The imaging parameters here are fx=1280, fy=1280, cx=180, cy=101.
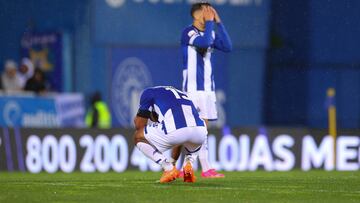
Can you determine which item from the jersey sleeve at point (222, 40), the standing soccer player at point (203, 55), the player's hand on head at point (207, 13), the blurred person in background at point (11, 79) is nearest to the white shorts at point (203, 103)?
the standing soccer player at point (203, 55)

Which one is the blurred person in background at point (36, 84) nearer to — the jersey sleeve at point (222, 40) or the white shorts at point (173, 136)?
the jersey sleeve at point (222, 40)

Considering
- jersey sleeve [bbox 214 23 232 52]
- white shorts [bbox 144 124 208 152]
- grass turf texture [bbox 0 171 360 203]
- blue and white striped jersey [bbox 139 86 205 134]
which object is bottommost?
grass turf texture [bbox 0 171 360 203]

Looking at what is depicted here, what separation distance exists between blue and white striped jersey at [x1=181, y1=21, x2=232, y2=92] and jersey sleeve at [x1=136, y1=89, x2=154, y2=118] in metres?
1.83

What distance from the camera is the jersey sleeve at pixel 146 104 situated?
14.5 meters

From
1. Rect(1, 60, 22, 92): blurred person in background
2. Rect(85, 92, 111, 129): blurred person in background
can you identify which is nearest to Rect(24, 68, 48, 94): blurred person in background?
Rect(1, 60, 22, 92): blurred person in background

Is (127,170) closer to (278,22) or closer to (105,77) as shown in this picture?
(105,77)

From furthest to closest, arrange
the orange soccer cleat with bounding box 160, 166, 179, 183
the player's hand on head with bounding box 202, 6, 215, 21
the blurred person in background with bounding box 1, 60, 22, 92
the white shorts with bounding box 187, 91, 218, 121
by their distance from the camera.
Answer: the blurred person in background with bounding box 1, 60, 22, 92
the white shorts with bounding box 187, 91, 218, 121
the player's hand on head with bounding box 202, 6, 215, 21
the orange soccer cleat with bounding box 160, 166, 179, 183

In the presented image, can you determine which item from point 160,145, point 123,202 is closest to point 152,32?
point 160,145

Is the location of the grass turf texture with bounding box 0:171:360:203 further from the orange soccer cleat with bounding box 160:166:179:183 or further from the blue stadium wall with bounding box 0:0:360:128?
the blue stadium wall with bounding box 0:0:360:128

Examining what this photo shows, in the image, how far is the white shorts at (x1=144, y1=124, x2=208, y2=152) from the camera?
562 inches

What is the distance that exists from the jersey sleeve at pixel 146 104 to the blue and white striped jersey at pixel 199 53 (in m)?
1.83

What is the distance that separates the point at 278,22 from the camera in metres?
31.0

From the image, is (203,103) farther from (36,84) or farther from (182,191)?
(36,84)

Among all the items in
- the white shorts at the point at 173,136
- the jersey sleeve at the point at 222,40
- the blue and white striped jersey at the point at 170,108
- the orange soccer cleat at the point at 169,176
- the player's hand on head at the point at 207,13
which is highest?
the player's hand on head at the point at 207,13
